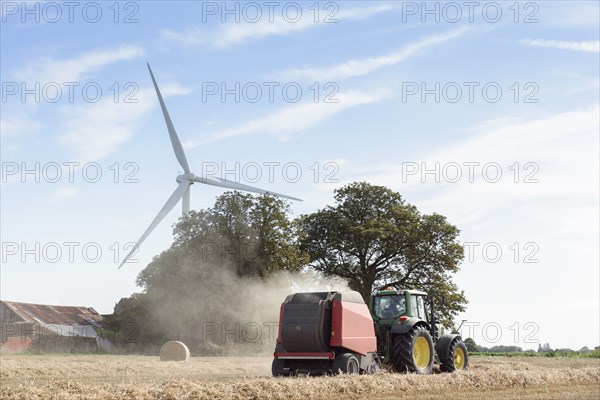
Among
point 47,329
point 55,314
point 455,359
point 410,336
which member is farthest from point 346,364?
point 55,314

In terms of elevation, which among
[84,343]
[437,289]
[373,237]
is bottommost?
[84,343]

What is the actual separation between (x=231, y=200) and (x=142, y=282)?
8398 millimetres

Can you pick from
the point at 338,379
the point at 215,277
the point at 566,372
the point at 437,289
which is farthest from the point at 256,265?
the point at 338,379

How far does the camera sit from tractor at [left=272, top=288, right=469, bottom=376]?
16875 millimetres

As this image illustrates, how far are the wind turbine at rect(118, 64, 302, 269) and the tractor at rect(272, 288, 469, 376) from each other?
2926 centimetres

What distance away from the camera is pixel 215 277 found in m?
44.0

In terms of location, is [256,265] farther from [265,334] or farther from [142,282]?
[142,282]

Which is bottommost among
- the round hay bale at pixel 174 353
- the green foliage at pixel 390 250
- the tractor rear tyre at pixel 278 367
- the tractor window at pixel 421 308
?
the round hay bale at pixel 174 353

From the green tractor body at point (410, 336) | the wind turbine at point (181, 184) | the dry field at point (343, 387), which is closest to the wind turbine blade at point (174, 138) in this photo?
the wind turbine at point (181, 184)

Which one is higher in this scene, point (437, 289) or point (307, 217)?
point (307, 217)

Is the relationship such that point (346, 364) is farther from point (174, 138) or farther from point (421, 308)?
point (174, 138)

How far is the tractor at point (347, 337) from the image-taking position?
16875mm

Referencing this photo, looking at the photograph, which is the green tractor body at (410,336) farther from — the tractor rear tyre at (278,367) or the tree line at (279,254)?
the tree line at (279,254)

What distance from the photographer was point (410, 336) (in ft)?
59.4
